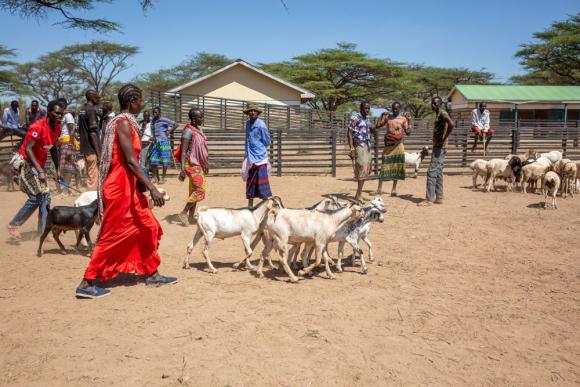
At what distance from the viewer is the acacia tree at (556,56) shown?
124 ft

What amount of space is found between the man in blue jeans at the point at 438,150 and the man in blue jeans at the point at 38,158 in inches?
273

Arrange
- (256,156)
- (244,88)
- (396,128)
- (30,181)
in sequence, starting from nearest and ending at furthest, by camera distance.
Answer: (30,181)
(256,156)
(396,128)
(244,88)

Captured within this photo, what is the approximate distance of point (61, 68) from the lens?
40.6 metres

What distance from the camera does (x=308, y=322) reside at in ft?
14.5

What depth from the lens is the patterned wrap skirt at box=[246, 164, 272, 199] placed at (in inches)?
311

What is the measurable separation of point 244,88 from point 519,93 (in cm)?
1811

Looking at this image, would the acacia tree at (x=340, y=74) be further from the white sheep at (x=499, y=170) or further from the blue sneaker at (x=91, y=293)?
the blue sneaker at (x=91, y=293)

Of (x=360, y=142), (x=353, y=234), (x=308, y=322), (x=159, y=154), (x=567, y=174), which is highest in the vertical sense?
(x=360, y=142)

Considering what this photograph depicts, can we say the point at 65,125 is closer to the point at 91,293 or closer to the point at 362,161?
the point at 362,161

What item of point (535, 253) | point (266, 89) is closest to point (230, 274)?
point (535, 253)

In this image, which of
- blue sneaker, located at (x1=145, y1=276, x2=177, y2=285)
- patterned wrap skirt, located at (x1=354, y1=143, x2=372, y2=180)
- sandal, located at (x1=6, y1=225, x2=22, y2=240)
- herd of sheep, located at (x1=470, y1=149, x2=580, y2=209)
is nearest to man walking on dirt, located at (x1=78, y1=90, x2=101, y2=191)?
sandal, located at (x1=6, y1=225, x2=22, y2=240)

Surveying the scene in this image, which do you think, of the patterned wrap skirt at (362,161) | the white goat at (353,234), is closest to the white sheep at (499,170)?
the patterned wrap skirt at (362,161)

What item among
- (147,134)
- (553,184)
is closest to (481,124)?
(553,184)

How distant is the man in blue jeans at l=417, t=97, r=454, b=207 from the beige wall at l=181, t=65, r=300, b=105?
16290 mm
